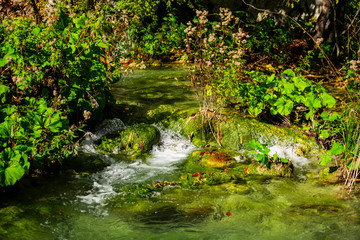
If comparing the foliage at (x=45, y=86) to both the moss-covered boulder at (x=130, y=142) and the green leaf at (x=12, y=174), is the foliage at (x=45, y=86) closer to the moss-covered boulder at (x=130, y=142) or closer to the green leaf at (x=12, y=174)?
the green leaf at (x=12, y=174)

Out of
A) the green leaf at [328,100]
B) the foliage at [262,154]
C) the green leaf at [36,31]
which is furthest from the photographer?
the green leaf at [328,100]

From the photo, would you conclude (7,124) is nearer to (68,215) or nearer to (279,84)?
(68,215)

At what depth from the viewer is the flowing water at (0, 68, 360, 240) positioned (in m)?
3.58

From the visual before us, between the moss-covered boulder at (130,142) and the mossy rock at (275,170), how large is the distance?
180 cm

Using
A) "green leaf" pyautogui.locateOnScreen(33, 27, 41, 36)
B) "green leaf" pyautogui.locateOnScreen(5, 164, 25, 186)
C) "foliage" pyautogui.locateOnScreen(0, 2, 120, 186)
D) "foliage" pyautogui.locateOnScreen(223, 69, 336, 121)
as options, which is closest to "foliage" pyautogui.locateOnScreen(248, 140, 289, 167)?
"foliage" pyautogui.locateOnScreen(223, 69, 336, 121)

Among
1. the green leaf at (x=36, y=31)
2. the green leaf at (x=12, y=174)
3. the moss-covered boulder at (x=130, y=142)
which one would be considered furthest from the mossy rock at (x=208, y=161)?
the green leaf at (x=36, y=31)

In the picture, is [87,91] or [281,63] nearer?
[87,91]

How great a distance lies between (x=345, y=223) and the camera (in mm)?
3689

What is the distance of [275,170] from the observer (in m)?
4.95

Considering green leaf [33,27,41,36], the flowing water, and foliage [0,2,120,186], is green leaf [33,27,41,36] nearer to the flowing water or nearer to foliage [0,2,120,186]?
foliage [0,2,120,186]

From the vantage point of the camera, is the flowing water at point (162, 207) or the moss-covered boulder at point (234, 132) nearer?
the flowing water at point (162, 207)

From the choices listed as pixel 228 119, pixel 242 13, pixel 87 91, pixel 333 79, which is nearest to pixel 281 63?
pixel 333 79

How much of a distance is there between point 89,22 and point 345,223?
13.7 feet

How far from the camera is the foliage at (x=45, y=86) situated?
379cm
